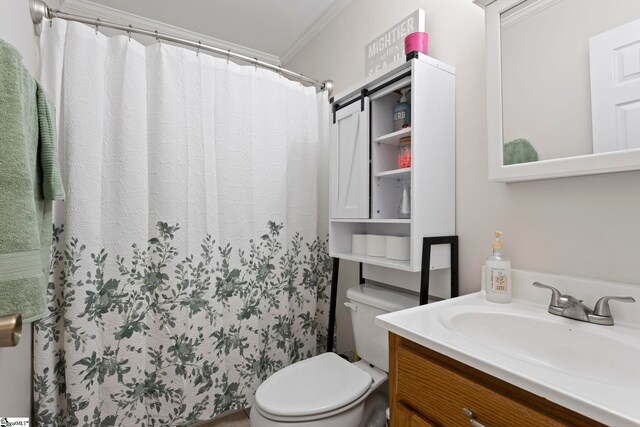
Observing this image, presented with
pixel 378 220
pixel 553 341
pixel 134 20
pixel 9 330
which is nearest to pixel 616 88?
pixel 553 341

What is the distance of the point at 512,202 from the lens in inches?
41.3

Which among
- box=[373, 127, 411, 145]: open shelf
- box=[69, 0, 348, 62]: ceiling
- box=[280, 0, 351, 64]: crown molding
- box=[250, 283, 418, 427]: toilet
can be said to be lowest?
box=[250, 283, 418, 427]: toilet

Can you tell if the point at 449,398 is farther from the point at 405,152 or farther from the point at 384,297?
the point at 405,152

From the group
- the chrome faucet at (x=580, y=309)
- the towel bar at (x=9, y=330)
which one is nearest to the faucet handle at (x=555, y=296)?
the chrome faucet at (x=580, y=309)

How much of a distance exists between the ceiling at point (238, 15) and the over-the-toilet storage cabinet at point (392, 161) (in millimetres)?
832

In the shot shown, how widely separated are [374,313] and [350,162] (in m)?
0.71

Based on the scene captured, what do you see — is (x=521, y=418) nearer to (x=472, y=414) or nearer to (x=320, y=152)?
(x=472, y=414)

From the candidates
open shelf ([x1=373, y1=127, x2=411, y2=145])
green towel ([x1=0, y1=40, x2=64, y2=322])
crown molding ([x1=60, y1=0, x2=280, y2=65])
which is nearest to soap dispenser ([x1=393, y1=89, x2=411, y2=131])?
open shelf ([x1=373, y1=127, x2=411, y2=145])

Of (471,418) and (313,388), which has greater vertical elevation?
(471,418)

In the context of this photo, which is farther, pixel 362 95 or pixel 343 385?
pixel 362 95

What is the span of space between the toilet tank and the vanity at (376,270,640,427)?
34 centimetres

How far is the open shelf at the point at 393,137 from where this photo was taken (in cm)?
121

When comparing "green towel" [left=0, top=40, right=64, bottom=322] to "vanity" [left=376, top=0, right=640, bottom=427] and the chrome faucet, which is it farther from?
the chrome faucet

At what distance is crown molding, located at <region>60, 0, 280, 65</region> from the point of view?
5.85ft
